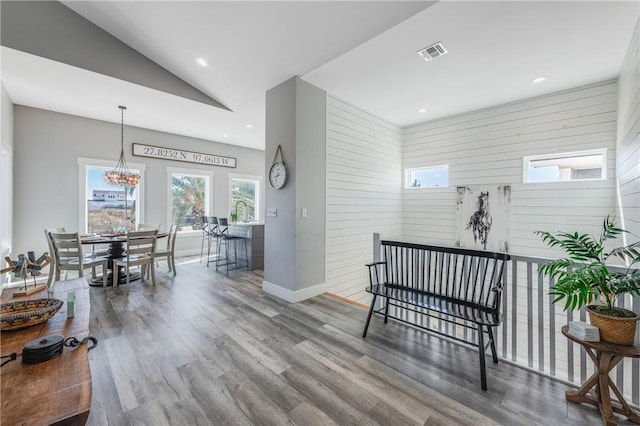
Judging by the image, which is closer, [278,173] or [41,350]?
[41,350]

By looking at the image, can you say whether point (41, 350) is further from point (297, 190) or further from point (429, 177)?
point (429, 177)

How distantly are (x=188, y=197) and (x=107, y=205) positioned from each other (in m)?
1.61

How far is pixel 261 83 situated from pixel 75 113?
389 centimetres

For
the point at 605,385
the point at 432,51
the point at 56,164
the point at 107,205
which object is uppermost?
the point at 432,51

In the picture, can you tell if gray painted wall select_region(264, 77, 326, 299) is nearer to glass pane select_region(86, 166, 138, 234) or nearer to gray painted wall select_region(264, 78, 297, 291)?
gray painted wall select_region(264, 78, 297, 291)

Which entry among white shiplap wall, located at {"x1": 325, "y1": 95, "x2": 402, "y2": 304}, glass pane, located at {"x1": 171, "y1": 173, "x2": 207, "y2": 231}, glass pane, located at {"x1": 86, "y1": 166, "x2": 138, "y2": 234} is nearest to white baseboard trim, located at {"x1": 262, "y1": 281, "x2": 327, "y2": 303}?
white shiplap wall, located at {"x1": 325, "y1": 95, "x2": 402, "y2": 304}

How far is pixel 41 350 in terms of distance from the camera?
1307 mm

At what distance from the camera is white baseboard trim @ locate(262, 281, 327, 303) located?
3.52 metres

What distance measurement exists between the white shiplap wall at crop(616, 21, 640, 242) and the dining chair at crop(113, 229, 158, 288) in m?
5.77

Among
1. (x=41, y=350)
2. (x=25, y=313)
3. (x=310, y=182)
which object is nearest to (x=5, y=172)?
(x=25, y=313)

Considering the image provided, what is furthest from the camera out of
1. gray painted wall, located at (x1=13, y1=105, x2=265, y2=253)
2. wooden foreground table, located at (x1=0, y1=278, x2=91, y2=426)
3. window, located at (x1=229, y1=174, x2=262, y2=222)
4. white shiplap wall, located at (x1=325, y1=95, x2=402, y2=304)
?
window, located at (x1=229, y1=174, x2=262, y2=222)

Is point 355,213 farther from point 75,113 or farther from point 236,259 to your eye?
point 75,113

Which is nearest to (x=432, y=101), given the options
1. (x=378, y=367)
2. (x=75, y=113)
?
(x=378, y=367)

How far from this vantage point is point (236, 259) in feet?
17.9
